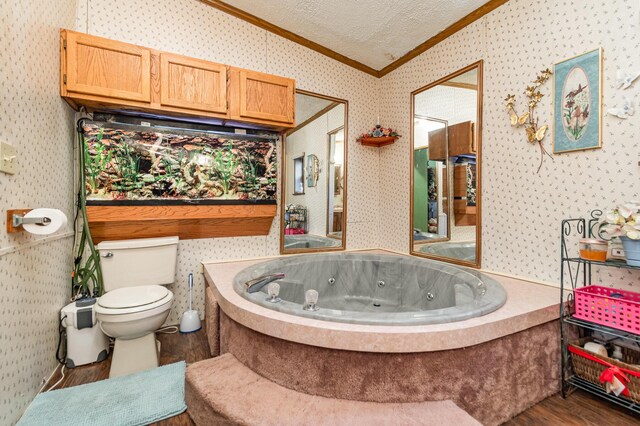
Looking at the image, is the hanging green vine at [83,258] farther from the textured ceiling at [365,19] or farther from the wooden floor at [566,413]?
the textured ceiling at [365,19]

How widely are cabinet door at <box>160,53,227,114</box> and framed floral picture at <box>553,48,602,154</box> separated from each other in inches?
88.6

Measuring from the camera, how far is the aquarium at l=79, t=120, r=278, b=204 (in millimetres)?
2086

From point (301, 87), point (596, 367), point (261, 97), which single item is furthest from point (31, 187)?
point (596, 367)

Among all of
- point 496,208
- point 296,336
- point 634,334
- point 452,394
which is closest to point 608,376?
point 634,334

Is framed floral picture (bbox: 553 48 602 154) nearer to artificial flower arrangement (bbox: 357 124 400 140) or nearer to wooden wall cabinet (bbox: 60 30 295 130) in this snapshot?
artificial flower arrangement (bbox: 357 124 400 140)

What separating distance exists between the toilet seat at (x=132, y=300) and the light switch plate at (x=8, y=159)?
82 centimetres

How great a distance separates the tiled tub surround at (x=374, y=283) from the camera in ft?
6.26

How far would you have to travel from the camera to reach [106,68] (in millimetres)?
1968

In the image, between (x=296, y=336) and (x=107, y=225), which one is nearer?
(x=296, y=336)

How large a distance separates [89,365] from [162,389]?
0.67 meters

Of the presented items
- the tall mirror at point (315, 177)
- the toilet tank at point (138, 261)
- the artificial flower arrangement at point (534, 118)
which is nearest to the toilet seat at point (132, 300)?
the toilet tank at point (138, 261)

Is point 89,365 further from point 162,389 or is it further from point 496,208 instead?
point 496,208

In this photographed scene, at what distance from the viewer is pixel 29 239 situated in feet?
5.14

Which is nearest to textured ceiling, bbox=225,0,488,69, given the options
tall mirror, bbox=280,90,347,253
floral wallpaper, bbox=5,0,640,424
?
floral wallpaper, bbox=5,0,640,424
